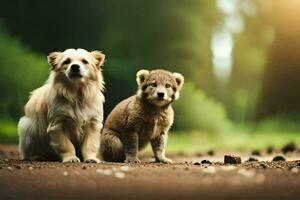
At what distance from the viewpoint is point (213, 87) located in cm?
1278

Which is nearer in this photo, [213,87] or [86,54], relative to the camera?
[86,54]

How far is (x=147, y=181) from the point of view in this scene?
17.2 ft

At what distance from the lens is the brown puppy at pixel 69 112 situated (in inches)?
Answer: 262

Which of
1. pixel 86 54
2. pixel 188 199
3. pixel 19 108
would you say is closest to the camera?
pixel 188 199

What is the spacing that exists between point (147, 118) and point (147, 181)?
65.9 inches

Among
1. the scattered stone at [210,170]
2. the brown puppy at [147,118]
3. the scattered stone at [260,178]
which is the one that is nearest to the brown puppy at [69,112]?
the brown puppy at [147,118]

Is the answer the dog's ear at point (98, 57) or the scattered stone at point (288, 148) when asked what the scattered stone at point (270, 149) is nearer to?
the scattered stone at point (288, 148)

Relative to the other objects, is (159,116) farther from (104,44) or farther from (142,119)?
(104,44)

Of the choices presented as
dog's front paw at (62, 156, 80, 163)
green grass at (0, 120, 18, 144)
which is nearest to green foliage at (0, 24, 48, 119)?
green grass at (0, 120, 18, 144)

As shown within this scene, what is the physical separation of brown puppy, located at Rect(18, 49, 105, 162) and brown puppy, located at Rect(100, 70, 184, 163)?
29 cm

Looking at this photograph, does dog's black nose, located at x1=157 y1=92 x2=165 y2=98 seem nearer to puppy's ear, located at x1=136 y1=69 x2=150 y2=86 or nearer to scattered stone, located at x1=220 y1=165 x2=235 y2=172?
puppy's ear, located at x1=136 y1=69 x2=150 y2=86

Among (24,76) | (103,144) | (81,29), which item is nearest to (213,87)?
(81,29)

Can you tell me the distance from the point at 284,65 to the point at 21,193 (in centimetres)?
777

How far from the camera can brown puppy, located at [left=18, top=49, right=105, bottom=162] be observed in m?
6.65
